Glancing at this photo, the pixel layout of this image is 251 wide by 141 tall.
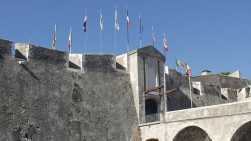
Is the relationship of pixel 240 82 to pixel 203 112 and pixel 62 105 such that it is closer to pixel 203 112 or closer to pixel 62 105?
pixel 203 112

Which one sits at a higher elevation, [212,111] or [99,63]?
[99,63]

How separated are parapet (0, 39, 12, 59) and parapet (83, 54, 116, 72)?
16.5 feet

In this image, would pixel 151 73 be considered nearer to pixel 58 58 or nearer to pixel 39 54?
pixel 58 58

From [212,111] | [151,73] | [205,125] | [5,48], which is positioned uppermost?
[5,48]

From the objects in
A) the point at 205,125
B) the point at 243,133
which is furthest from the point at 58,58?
the point at 243,133

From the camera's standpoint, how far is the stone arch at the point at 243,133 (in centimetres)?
2003

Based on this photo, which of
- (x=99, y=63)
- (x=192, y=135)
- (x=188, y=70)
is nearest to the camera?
(x=192, y=135)

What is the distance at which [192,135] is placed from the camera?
23.4 metres

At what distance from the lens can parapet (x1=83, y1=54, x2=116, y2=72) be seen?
78.4ft

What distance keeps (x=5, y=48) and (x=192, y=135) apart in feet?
39.3

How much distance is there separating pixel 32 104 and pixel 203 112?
9.44 meters

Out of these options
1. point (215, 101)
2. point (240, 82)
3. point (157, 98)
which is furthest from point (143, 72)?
point (240, 82)

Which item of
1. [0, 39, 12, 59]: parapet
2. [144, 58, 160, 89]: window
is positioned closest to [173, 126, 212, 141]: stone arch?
[144, 58, 160, 89]: window

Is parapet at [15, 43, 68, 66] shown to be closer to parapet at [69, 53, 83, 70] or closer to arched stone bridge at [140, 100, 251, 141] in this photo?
parapet at [69, 53, 83, 70]
